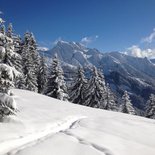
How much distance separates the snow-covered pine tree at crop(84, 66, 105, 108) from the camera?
47.2m

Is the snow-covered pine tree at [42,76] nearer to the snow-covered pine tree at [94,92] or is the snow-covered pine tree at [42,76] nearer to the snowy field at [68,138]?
the snow-covered pine tree at [94,92]

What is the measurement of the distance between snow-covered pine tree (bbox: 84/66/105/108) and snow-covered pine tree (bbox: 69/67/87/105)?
164cm

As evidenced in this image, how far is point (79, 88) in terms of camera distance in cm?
4925

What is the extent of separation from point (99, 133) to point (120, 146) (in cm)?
201

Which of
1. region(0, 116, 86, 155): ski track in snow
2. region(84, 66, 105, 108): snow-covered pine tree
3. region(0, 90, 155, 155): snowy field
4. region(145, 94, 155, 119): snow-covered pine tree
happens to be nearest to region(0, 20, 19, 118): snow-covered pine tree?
region(0, 90, 155, 155): snowy field

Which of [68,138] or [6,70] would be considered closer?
[68,138]

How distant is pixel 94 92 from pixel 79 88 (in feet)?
11.3

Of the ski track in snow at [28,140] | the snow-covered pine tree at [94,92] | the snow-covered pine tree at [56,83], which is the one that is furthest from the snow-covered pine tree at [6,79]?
the snow-covered pine tree at [94,92]

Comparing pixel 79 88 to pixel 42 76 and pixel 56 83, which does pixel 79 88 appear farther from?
pixel 42 76

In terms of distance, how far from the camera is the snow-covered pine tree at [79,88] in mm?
49428

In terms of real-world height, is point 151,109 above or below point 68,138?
above

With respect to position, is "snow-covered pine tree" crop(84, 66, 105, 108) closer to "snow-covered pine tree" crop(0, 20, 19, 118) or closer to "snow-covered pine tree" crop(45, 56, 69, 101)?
"snow-covered pine tree" crop(45, 56, 69, 101)

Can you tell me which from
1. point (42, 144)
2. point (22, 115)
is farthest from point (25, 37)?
point (42, 144)

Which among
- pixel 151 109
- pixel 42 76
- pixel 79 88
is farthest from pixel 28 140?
pixel 42 76
